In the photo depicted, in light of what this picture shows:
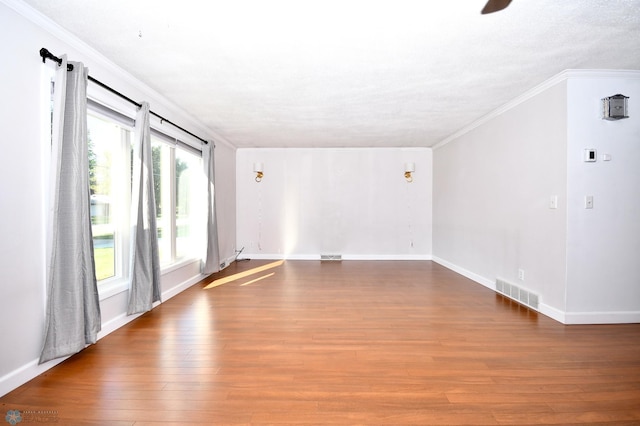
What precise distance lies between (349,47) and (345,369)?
253cm

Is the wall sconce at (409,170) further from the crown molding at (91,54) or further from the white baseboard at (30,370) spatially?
the white baseboard at (30,370)

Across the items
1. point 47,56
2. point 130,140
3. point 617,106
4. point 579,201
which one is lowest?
point 579,201

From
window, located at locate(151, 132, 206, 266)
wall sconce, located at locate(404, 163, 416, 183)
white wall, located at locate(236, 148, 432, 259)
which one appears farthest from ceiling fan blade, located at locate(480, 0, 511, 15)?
white wall, located at locate(236, 148, 432, 259)

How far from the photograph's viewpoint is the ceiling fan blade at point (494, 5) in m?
1.85

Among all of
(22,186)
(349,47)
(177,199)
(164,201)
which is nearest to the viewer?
(22,186)

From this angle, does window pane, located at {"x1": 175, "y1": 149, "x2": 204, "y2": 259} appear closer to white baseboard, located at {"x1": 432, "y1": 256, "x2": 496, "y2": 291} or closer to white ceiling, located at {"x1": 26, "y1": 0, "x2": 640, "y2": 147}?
white ceiling, located at {"x1": 26, "y1": 0, "x2": 640, "y2": 147}

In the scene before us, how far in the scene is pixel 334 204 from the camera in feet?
23.0

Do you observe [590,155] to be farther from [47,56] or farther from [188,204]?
[188,204]

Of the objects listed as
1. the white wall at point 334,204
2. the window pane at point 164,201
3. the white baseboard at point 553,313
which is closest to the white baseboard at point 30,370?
the window pane at point 164,201

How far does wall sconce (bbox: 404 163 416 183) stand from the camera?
22.0 feet

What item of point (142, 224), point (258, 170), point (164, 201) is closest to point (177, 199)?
point (164, 201)

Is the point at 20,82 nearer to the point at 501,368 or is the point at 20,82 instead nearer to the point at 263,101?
the point at 263,101

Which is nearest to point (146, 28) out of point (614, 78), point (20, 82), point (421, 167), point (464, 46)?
point (20, 82)

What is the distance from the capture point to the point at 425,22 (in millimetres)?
2221
